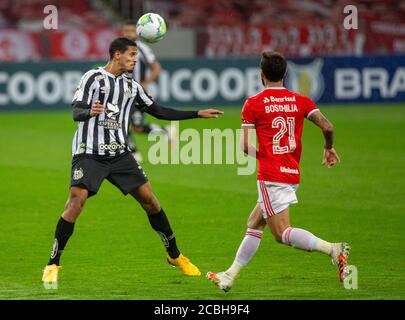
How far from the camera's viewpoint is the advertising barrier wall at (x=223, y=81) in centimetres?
2533

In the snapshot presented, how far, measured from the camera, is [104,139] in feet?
30.2

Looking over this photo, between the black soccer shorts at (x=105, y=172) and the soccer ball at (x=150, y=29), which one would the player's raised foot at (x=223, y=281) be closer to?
the black soccer shorts at (x=105, y=172)

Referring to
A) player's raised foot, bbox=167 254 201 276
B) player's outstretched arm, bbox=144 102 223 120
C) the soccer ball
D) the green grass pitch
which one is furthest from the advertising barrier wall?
player's raised foot, bbox=167 254 201 276

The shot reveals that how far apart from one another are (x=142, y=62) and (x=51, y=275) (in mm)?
9501

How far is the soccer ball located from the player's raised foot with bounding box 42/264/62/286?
2673mm

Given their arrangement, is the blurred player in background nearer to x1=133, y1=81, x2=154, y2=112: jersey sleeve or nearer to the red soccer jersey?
x1=133, y1=81, x2=154, y2=112: jersey sleeve

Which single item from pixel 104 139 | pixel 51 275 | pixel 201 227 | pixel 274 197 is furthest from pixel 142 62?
pixel 274 197

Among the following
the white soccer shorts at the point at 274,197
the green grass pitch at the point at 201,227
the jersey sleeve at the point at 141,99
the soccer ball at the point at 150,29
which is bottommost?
the green grass pitch at the point at 201,227

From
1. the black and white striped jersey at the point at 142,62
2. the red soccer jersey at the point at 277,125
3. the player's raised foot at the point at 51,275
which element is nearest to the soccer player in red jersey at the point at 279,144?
the red soccer jersey at the point at 277,125

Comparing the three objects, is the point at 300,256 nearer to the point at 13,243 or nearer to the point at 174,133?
the point at 13,243

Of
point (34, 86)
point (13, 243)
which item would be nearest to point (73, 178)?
point (13, 243)

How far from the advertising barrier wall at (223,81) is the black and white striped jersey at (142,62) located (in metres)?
6.97

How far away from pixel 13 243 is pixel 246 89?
15.5m

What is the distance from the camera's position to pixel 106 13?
3172cm
